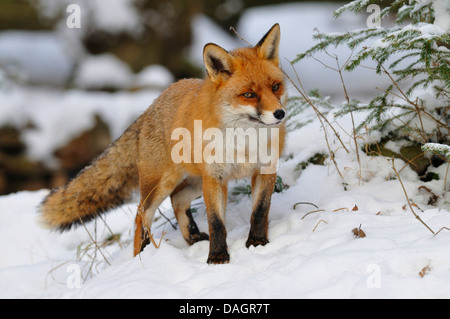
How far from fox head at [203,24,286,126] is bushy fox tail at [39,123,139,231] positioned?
1.07 m

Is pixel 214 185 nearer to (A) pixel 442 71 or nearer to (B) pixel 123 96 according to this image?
(A) pixel 442 71

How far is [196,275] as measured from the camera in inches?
91.4

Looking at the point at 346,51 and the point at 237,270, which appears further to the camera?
the point at 346,51

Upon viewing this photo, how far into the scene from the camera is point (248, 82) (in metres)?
2.51

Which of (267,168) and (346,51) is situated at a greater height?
(346,51)

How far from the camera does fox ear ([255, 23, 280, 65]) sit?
2.64 meters

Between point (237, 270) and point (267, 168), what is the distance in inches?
26.9

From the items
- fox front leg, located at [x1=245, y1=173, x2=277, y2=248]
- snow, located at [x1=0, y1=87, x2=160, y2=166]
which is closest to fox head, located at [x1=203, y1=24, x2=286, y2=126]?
fox front leg, located at [x1=245, y1=173, x2=277, y2=248]

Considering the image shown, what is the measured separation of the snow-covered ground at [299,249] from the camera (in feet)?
6.36

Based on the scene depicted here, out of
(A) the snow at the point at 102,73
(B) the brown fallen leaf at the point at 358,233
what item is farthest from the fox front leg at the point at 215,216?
(A) the snow at the point at 102,73

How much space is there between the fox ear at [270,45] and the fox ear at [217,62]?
0.76 ft

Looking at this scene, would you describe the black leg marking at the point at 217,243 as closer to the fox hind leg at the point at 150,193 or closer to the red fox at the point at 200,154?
the red fox at the point at 200,154
